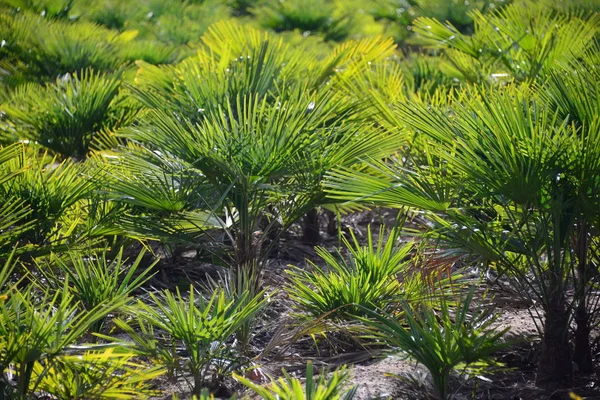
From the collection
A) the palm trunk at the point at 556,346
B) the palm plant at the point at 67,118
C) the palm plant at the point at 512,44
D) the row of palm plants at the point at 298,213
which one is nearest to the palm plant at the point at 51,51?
the palm plant at the point at 67,118

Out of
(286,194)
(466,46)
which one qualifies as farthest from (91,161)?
(466,46)

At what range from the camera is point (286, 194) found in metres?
3.26

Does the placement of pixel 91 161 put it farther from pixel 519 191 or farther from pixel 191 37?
pixel 191 37

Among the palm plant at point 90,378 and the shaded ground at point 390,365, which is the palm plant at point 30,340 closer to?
the palm plant at point 90,378

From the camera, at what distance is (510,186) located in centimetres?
259

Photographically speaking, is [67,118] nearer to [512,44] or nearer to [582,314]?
[512,44]

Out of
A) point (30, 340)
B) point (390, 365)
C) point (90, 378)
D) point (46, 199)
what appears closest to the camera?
point (30, 340)

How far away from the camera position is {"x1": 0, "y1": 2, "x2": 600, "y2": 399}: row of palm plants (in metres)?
2.56

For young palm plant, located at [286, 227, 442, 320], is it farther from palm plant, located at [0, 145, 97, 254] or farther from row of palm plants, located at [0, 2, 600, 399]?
palm plant, located at [0, 145, 97, 254]

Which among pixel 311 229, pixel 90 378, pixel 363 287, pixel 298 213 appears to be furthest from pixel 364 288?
pixel 311 229

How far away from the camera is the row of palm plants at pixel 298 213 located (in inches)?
101

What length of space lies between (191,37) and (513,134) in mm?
6400

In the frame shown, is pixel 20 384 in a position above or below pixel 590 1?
below

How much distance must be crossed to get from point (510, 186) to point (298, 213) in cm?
106
